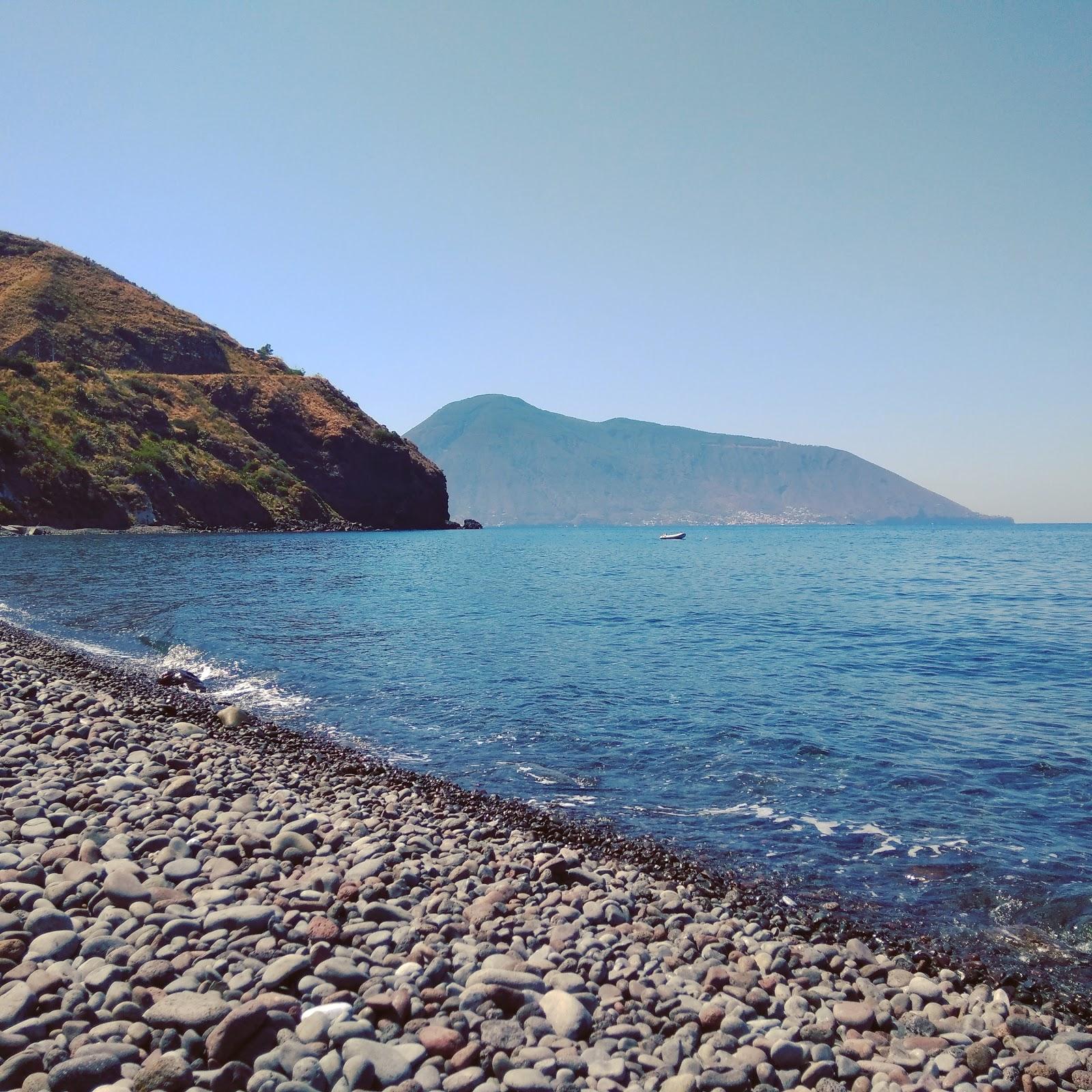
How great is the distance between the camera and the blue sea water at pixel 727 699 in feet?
35.7

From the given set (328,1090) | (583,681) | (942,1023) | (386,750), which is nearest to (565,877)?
(942,1023)

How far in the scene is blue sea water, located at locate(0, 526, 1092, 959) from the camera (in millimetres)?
10883

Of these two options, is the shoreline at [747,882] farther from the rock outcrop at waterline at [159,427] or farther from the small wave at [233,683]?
the rock outcrop at waterline at [159,427]

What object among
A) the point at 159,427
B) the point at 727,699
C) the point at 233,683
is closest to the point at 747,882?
the point at 727,699

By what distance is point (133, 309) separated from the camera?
461ft

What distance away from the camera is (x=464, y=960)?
21.1 ft

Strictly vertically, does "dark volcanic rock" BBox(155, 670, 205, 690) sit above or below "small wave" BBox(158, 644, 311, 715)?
above

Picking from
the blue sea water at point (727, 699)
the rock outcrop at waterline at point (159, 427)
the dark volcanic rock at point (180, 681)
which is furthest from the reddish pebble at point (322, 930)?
the rock outcrop at waterline at point (159, 427)

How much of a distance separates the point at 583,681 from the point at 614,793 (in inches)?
330

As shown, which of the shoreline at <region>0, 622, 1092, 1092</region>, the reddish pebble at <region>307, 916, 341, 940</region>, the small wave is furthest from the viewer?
the small wave

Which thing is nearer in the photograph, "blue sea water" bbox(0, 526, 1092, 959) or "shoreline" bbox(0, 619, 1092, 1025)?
"shoreline" bbox(0, 619, 1092, 1025)

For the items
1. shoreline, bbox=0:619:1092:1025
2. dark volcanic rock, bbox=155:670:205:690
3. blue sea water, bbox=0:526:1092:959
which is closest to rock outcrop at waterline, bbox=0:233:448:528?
blue sea water, bbox=0:526:1092:959

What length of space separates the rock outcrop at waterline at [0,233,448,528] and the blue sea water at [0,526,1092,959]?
4740cm

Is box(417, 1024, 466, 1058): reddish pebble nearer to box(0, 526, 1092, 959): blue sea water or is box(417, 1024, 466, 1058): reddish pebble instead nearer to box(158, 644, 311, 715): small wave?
box(0, 526, 1092, 959): blue sea water
